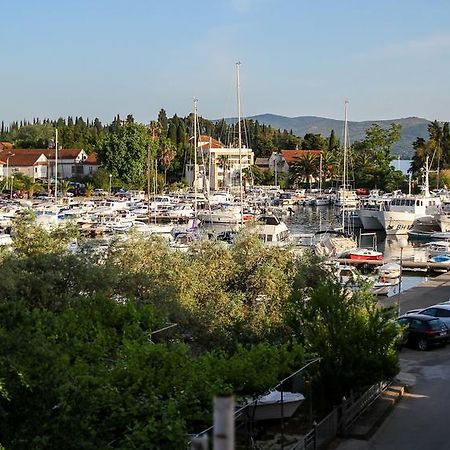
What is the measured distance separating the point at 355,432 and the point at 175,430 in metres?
7.56

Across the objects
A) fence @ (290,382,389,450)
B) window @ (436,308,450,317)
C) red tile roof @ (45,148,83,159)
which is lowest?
fence @ (290,382,389,450)

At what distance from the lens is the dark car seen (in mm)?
25703

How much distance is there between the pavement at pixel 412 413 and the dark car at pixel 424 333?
→ 281 mm

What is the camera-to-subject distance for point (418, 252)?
193ft

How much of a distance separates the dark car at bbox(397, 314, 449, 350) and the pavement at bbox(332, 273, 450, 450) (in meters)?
0.28

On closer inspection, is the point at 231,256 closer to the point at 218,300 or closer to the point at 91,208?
the point at 218,300

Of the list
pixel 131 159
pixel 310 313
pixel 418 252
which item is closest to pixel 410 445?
pixel 310 313

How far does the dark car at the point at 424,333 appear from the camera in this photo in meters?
25.7

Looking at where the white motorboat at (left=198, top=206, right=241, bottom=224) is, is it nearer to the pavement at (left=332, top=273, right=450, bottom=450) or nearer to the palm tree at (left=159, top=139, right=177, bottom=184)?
the palm tree at (left=159, top=139, right=177, bottom=184)

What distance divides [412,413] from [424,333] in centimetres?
733

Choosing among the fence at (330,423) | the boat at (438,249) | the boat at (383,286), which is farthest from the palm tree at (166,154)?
the fence at (330,423)

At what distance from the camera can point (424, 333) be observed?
25.7m

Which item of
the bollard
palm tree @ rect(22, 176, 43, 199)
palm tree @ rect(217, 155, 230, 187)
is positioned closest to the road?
the bollard

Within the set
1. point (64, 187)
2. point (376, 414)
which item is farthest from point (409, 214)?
point (376, 414)
